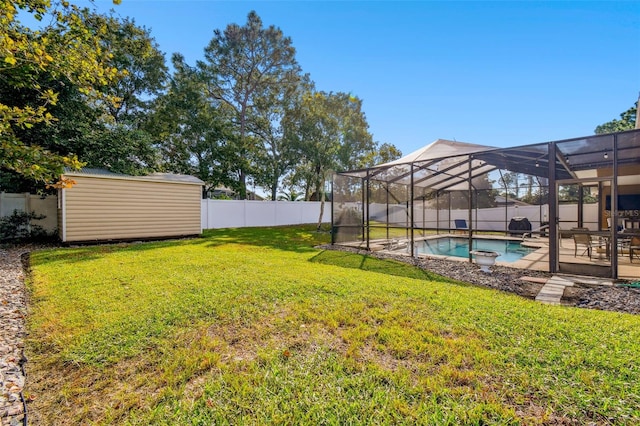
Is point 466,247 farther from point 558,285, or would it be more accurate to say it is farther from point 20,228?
point 20,228

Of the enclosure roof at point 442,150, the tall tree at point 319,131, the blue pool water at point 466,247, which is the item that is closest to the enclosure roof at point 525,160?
the enclosure roof at point 442,150

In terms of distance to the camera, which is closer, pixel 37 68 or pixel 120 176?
pixel 37 68

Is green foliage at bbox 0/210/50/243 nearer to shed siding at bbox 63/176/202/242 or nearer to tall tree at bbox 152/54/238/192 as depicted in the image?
shed siding at bbox 63/176/202/242

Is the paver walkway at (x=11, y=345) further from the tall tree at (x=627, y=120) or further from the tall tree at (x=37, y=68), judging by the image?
the tall tree at (x=627, y=120)

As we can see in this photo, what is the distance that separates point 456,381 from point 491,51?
35.5 ft

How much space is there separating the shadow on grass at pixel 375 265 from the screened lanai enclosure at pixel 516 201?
153cm

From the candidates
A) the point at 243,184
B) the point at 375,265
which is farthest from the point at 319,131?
the point at 375,265

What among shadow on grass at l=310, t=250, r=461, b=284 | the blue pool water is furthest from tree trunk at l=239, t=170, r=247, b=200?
the blue pool water

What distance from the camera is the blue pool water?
10.0 m

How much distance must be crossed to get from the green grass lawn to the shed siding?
252 inches

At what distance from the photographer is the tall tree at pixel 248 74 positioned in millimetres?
18797

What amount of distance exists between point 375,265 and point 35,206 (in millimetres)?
12753

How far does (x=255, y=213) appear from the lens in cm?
1812

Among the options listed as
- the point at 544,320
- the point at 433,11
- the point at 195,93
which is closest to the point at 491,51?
the point at 433,11
